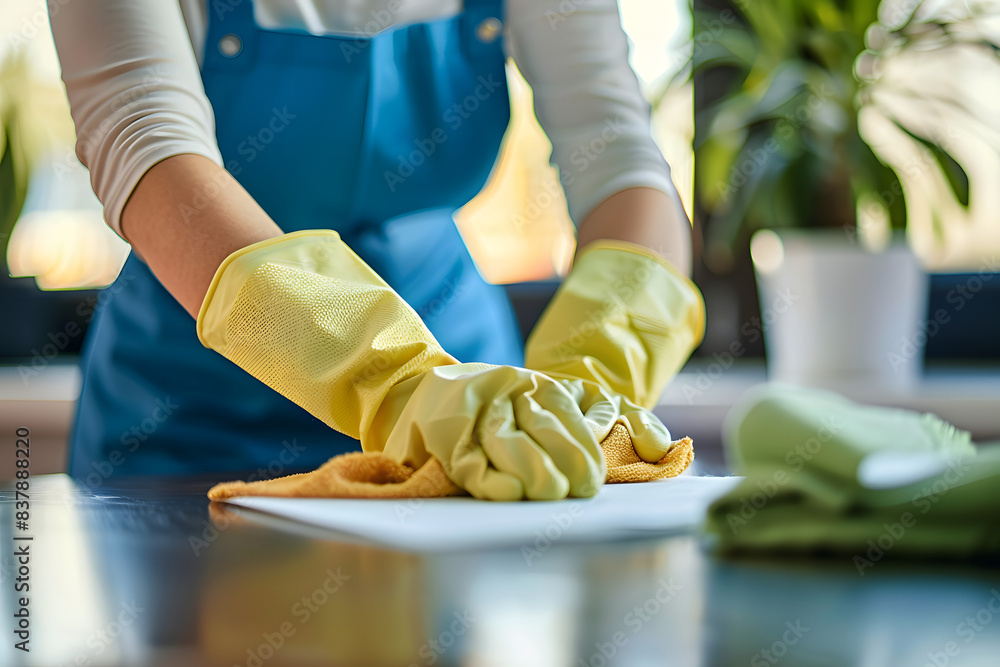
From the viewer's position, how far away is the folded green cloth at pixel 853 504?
1.14 feet

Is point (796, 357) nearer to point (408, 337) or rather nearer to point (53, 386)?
point (408, 337)

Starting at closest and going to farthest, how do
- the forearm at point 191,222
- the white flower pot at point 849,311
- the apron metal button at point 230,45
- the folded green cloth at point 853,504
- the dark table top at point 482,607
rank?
the dark table top at point 482,607
the folded green cloth at point 853,504
the forearm at point 191,222
the apron metal button at point 230,45
the white flower pot at point 849,311

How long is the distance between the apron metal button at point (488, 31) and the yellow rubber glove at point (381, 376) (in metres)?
0.44

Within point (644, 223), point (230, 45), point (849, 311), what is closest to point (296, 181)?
point (230, 45)

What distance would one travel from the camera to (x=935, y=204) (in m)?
1.93

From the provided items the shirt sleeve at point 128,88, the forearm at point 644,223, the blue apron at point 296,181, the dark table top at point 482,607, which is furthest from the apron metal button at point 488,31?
the dark table top at point 482,607

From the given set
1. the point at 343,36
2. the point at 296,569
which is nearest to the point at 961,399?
Result: the point at 343,36

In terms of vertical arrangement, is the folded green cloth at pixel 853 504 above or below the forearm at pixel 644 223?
above

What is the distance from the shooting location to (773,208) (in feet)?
6.17

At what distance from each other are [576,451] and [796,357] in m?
1.38

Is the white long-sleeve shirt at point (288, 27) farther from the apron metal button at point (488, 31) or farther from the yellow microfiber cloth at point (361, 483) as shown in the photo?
the yellow microfiber cloth at point (361, 483)

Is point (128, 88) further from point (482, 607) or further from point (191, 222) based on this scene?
point (482, 607)

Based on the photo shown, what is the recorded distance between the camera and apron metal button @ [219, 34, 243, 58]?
944 millimetres

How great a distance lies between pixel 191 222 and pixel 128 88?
0.52 feet
